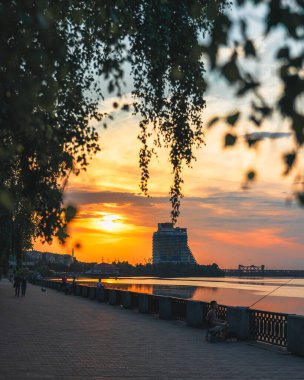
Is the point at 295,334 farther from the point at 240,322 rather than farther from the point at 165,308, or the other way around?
the point at 165,308

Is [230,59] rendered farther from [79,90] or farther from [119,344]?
[119,344]

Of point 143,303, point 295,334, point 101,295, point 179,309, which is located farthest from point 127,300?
point 295,334

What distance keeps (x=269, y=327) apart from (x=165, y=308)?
329 inches

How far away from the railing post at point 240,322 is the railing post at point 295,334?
265 centimetres

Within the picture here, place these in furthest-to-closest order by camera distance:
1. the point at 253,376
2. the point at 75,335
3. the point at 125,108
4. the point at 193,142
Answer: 1. the point at 75,335
2. the point at 253,376
3. the point at 193,142
4. the point at 125,108

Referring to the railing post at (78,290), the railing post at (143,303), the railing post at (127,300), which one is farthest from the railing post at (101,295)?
the railing post at (143,303)

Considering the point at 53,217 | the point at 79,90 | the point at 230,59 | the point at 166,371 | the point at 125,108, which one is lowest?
the point at 166,371

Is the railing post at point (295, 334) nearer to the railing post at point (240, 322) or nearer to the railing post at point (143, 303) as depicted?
the railing post at point (240, 322)

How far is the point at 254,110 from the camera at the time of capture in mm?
4137

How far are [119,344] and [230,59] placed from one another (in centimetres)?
1325

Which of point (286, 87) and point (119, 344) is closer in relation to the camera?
point (286, 87)

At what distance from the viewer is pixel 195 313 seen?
21703 millimetres

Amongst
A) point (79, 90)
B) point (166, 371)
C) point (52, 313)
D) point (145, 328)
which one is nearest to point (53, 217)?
point (79, 90)

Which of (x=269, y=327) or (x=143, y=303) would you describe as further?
(x=143, y=303)
